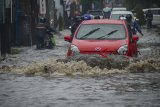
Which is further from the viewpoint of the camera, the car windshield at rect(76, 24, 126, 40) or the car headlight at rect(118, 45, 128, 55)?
the car windshield at rect(76, 24, 126, 40)

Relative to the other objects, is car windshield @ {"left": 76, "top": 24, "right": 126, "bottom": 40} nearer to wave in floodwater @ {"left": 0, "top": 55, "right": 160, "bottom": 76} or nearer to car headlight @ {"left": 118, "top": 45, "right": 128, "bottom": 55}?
car headlight @ {"left": 118, "top": 45, "right": 128, "bottom": 55}

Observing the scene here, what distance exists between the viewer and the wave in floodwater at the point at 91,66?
1634 centimetres

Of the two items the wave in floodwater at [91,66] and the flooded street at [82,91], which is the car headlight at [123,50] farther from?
the flooded street at [82,91]

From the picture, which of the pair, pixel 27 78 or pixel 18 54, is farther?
pixel 18 54

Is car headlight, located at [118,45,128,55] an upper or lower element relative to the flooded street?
upper

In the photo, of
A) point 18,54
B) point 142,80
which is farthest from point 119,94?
point 18,54

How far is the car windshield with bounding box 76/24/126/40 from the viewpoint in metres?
18.3

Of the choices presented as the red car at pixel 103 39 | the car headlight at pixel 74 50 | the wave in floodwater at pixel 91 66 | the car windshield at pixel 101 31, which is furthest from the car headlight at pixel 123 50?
the car headlight at pixel 74 50

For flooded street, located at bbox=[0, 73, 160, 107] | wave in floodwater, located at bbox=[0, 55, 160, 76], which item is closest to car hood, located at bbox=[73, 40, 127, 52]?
wave in floodwater, located at bbox=[0, 55, 160, 76]

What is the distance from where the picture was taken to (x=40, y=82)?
14.7m

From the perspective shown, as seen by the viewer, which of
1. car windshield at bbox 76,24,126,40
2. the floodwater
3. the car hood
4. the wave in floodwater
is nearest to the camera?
the floodwater

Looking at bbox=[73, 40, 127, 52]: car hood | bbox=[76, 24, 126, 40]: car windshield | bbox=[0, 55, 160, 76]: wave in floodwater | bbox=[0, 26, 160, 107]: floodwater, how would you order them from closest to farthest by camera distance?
bbox=[0, 26, 160, 107]: floodwater, bbox=[0, 55, 160, 76]: wave in floodwater, bbox=[73, 40, 127, 52]: car hood, bbox=[76, 24, 126, 40]: car windshield

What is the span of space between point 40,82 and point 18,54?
1149 centimetres

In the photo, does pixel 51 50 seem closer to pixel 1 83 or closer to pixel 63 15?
pixel 1 83
